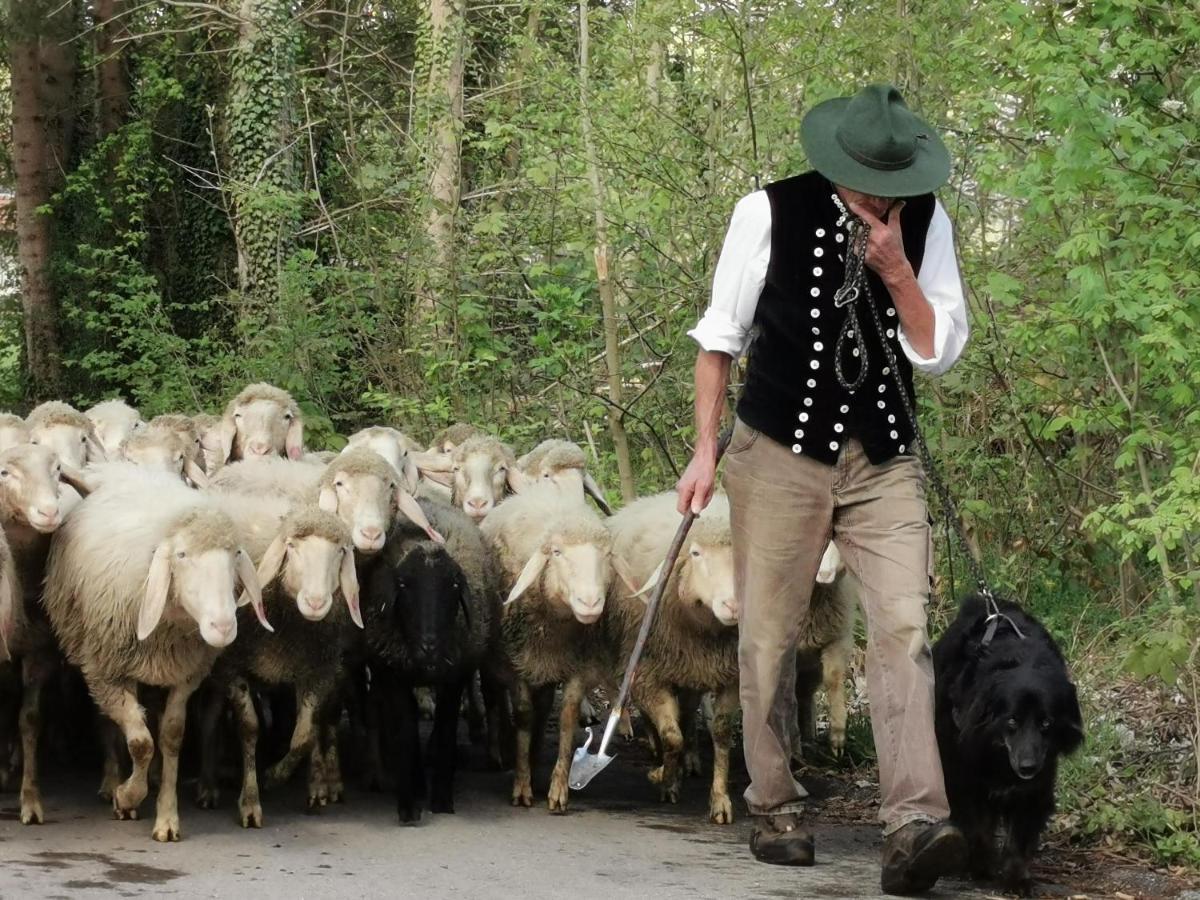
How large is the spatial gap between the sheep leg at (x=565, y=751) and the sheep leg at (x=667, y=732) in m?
0.34

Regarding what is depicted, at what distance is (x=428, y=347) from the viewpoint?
14.7 metres

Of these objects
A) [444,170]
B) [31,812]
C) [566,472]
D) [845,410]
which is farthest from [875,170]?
[444,170]

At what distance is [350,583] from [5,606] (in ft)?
4.64

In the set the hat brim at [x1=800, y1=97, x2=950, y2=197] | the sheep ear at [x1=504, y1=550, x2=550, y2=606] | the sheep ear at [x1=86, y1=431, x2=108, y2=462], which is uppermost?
the hat brim at [x1=800, y1=97, x2=950, y2=197]

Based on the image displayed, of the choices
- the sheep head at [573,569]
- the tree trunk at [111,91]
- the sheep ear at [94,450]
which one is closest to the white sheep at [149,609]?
the sheep head at [573,569]

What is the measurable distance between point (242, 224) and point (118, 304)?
245 cm

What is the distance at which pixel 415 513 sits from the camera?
842cm

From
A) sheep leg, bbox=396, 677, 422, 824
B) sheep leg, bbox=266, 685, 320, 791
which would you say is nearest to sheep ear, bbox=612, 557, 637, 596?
sheep leg, bbox=396, 677, 422, 824

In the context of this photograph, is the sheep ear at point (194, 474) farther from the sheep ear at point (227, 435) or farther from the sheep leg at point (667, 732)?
the sheep leg at point (667, 732)

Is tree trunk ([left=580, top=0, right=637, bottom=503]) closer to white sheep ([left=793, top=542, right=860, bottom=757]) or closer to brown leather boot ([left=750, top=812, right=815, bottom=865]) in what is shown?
white sheep ([left=793, top=542, right=860, bottom=757])

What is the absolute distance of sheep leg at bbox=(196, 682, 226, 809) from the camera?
7.80 m

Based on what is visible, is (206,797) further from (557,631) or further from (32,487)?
(557,631)

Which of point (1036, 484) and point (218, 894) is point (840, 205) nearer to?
point (218, 894)

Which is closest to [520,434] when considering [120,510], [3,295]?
[120,510]
